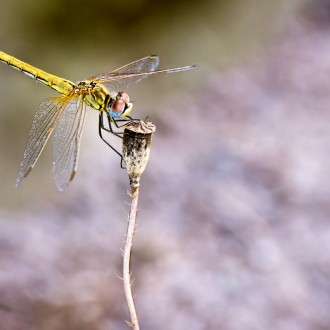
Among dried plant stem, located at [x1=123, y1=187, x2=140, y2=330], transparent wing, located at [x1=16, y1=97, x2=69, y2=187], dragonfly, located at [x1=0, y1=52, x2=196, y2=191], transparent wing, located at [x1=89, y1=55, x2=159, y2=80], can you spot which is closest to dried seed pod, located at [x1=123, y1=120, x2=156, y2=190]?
dried plant stem, located at [x1=123, y1=187, x2=140, y2=330]

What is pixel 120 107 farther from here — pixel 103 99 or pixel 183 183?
pixel 183 183

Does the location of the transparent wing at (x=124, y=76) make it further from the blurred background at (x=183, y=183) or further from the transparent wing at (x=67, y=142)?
the blurred background at (x=183, y=183)

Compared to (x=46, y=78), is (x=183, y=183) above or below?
below

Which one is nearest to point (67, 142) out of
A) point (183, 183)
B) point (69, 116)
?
point (69, 116)

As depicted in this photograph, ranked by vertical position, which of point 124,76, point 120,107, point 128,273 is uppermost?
point 124,76

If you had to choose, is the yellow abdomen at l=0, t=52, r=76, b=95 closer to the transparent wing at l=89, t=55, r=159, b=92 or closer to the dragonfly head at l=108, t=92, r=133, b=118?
the transparent wing at l=89, t=55, r=159, b=92

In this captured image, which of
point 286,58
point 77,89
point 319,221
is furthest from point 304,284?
point 286,58
